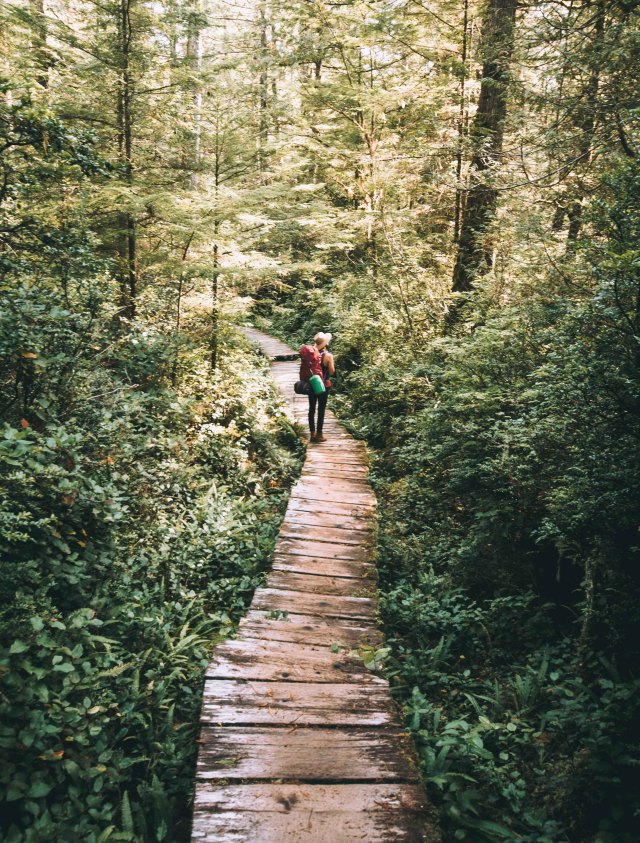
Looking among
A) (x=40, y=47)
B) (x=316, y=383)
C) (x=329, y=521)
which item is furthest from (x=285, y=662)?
(x=40, y=47)

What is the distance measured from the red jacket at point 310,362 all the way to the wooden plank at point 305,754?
6.22 metres

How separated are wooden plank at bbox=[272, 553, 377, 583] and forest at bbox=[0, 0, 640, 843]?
1.11 ft

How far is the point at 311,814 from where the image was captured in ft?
9.16

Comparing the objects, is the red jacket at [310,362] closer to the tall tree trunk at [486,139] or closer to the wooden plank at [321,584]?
the tall tree trunk at [486,139]

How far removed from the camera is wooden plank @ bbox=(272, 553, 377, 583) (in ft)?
18.3

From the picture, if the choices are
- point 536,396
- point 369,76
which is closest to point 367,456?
point 536,396

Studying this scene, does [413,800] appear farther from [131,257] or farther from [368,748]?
[131,257]

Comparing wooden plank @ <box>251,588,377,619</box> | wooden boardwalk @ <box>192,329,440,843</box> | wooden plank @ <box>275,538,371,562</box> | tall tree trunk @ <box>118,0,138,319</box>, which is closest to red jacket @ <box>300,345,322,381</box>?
tall tree trunk @ <box>118,0,138,319</box>

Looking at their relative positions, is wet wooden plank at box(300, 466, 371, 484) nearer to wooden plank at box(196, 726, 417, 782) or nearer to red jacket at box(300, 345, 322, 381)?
red jacket at box(300, 345, 322, 381)

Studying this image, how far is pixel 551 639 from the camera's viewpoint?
4.52 m

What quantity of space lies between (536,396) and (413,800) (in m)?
4.42

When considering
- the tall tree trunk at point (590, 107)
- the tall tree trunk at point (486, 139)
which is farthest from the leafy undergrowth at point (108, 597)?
the tall tree trunk at point (486, 139)

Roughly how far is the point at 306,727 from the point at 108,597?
2494 millimetres

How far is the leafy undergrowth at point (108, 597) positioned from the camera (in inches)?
131
